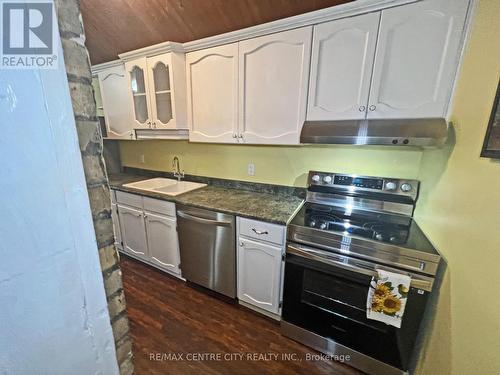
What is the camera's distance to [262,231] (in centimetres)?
157

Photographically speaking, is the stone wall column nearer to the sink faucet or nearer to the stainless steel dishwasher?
the stainless steel dishwasher

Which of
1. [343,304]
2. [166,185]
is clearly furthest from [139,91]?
[343,304]

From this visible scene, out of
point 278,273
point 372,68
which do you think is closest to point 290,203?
point 278,273

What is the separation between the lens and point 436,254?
3.58ft

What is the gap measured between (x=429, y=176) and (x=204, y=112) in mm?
1751

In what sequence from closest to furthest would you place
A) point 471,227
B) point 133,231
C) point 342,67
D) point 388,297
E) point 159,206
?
point 471,227 → point 388,297 → point 342,67 → point 159,206 → point 133,231

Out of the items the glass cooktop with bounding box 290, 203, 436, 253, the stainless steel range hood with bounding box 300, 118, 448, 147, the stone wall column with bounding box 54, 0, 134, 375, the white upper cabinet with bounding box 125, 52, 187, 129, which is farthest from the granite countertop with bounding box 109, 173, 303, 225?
the stone wall column with bounding box 54, 0, 134, 375

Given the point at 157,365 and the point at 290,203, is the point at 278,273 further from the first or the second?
the point at 157,365

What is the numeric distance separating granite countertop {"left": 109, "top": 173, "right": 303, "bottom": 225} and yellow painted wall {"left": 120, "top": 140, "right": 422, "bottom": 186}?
0.17 meters

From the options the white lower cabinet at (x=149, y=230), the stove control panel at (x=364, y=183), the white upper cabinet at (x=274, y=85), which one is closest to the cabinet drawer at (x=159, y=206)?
the white lower cabinet at (x=149, y=230)

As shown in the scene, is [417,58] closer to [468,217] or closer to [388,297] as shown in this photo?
[468,217]

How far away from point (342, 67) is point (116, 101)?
7.49 feet

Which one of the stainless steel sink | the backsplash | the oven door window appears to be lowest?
the oven door window

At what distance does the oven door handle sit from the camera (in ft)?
3.70
